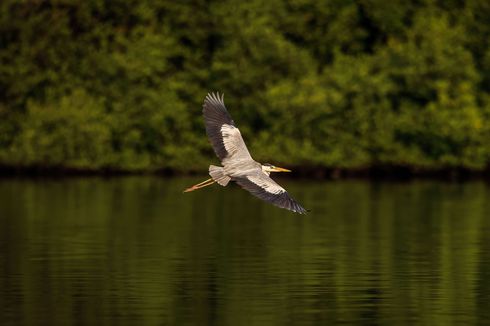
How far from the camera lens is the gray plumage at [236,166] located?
73.0 ft

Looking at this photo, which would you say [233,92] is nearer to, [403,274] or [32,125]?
[32,125]

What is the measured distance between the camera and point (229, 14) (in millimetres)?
65750

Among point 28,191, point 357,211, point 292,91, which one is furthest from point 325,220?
point 292,91

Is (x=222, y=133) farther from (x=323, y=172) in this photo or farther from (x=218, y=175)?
(x=323, y=172)

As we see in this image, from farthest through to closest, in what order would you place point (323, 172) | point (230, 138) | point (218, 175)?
point (323, 172) → point (230, 138) → point (218, 175)

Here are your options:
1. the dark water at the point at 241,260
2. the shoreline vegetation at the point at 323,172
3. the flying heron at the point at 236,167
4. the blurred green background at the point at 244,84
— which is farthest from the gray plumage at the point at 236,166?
the blurred green background at the point at 244,84

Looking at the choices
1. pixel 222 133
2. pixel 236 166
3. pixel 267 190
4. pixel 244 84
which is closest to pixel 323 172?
pixel 244 84

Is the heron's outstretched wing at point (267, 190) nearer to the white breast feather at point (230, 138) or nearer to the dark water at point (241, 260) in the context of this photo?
the white breast feather at point (230, 138)

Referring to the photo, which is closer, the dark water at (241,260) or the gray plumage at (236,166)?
the dark water at (241,260)

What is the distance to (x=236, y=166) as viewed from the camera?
23.5m

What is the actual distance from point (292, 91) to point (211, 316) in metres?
43.7

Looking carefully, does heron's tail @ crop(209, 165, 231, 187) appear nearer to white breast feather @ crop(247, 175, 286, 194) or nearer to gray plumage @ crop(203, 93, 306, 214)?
gray plumage @ crop(203, 93, 306, 214)

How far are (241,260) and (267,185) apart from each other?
5690mm

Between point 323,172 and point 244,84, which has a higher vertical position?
point 244,84
